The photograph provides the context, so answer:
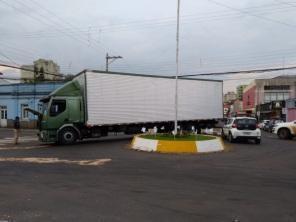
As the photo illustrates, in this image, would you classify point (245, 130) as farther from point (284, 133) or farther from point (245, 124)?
point (284, 133)

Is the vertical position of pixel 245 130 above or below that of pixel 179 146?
above

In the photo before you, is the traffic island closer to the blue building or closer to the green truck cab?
the green truck cab

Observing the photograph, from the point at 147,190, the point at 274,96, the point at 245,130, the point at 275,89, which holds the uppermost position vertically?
the point at 275,89

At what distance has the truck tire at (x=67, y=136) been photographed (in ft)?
83.8

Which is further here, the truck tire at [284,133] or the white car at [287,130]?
the truck tire at [284,133]

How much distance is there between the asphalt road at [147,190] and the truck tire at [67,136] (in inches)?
331

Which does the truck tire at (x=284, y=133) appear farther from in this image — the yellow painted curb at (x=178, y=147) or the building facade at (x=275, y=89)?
the building facade at (x=275, y=89)

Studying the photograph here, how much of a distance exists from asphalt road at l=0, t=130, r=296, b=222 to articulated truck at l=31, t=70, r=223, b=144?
8.84 meters

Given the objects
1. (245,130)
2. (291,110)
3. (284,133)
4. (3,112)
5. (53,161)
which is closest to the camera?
(53,161)

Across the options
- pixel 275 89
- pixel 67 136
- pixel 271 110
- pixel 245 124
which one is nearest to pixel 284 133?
pixel 245 124

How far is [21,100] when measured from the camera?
55.9m

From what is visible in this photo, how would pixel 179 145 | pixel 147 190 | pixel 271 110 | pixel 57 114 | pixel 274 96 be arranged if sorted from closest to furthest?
pixel 147 190, pixel 179 145, pixel 57 114, pixel 271 110, pixel 274 96

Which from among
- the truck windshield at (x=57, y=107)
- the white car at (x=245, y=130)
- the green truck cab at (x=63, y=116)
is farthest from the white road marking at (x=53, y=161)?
the white car at (x=245, y=130)

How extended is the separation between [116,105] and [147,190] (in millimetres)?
17795
